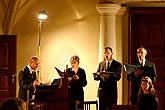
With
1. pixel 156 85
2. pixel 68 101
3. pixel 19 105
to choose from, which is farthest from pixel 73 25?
pixel 19 105

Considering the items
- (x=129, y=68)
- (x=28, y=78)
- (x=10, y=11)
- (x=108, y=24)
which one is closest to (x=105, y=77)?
(x=129, y=68)

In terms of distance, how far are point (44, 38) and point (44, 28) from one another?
23 centimetres

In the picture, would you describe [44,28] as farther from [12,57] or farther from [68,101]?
[68,101]

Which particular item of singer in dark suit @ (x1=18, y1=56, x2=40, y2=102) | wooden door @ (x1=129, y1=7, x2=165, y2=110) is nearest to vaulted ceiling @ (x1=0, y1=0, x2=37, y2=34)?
wooden door @ (x1=129, y1=7, x2=165, y2=110)

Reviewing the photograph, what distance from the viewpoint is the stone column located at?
9.90m

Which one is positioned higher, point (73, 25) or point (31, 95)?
point (73, 25)

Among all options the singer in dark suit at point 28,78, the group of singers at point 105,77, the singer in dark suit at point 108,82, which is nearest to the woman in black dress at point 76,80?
the group of singers at point 105,77

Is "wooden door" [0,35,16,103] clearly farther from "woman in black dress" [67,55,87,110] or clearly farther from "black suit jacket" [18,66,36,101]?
"black suit jacket" [18,66,36,101]

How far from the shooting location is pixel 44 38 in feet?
36.4

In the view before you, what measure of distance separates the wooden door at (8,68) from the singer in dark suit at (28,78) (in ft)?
8.63

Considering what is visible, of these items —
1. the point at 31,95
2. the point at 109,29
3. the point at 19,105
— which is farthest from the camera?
the point at 109,29

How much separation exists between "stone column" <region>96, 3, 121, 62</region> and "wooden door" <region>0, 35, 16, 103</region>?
6.61ft

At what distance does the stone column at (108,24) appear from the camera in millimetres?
9898

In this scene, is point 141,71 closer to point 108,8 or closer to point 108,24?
point 108,24
